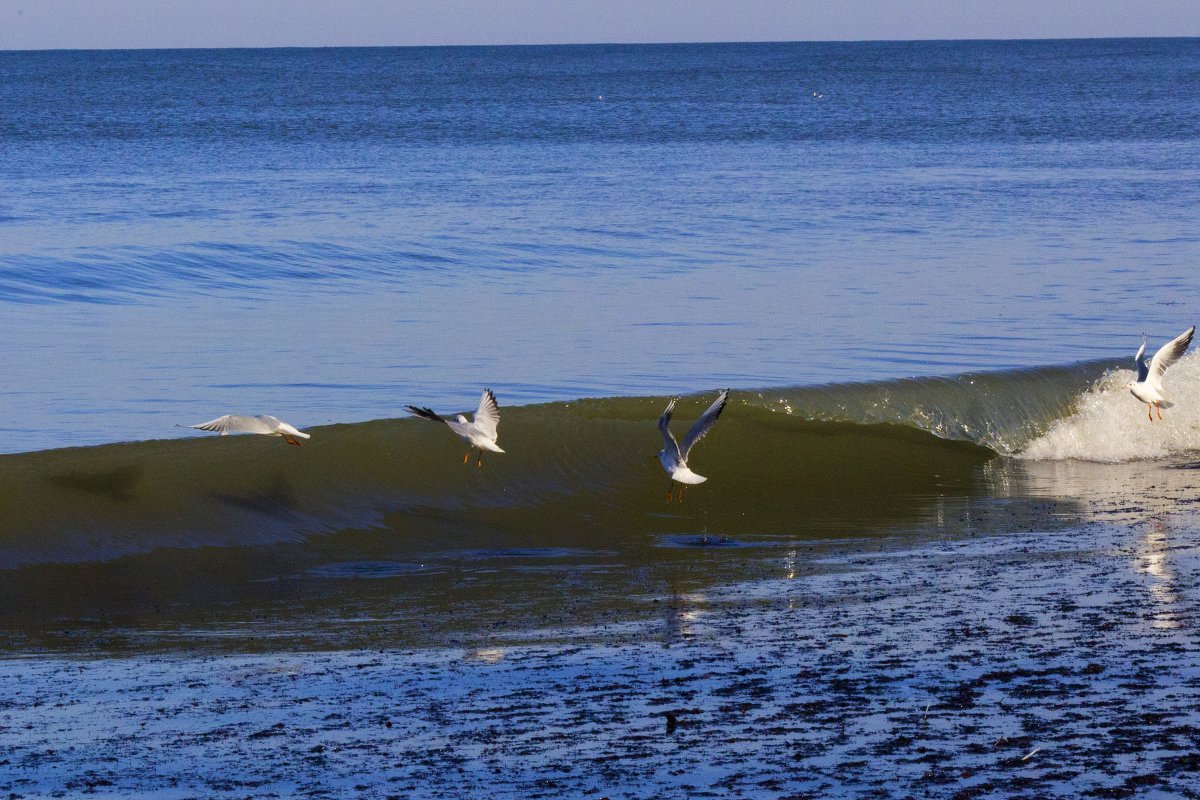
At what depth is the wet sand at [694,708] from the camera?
536 cm

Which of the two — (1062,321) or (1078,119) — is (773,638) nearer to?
(1062,321)

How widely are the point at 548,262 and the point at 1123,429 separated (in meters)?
12.7

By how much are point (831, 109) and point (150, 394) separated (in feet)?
233

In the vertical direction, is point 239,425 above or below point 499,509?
above

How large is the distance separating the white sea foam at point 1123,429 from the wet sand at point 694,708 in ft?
19.3

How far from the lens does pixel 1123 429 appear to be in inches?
577

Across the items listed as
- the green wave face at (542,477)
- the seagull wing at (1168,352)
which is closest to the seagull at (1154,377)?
the seagull wing at (1168,352)

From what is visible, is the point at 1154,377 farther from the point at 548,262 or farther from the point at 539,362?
the point at 548,262

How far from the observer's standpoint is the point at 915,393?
1540cm

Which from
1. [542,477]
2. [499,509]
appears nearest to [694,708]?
[499,509]

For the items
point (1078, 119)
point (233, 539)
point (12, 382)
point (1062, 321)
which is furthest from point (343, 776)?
point (1078, 119)

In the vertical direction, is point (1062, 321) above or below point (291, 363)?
above

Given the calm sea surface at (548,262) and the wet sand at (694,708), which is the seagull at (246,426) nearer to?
the calm sea surface at (548,262)

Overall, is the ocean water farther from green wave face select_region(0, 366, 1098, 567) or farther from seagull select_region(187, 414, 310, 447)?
seagull select_region(187, 414, 310, 447)
